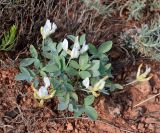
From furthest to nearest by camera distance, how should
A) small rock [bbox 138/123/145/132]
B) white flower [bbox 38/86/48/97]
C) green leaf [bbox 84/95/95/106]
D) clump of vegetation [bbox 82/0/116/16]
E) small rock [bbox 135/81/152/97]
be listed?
clump of vegetation [bbox 82/0/116/16] → small rock [bbox 135/81/152/97] → small rock [bbox 138/123/145/132] → green leaf [bbox 84/95/95/106] → white flower [bbox 38/86/48/97]

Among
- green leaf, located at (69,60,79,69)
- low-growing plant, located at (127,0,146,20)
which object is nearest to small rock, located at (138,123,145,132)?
green leaf, located at (69,60,79,69)

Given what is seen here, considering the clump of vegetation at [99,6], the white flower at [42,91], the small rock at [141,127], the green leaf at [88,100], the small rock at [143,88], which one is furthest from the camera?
the clump of vegetation at [99,6]

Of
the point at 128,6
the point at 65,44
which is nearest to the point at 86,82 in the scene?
the point at 65,44

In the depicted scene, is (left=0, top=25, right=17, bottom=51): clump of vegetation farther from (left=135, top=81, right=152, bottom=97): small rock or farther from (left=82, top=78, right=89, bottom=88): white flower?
(left=135, top=81, right=152, bottom=97): small rock

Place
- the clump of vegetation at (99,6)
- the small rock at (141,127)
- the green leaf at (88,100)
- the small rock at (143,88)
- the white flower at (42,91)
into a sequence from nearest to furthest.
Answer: the white flower at (42,91), the green leaf at (88,100), the small rock at (141,127), the small rock at (143,88), the clump of vegetation at (99,6)

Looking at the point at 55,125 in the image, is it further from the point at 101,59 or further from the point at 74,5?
the point at 74,5

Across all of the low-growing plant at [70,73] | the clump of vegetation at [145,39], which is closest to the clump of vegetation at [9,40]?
the low-growing plant at [70,73]

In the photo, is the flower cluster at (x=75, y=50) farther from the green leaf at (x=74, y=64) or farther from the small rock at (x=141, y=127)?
the small rock at (x=141, y=127)
